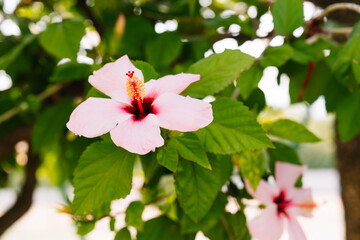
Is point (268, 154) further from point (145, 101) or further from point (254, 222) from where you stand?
point (145, 101)

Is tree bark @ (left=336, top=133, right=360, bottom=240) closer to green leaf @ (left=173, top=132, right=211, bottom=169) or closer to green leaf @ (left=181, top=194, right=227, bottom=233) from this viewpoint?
green leaf @ (left=181, top=194, right=227, bottom=233)

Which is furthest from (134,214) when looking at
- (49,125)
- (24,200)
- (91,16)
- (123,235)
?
(24,200)

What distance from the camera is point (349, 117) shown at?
21.8 inches

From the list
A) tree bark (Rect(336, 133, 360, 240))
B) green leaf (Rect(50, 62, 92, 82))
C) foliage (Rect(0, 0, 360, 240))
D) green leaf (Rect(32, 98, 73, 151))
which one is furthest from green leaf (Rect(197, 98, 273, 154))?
tree bark (Rect(336, 133, 360, 240))

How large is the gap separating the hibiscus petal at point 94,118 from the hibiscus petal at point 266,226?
0.71 ft

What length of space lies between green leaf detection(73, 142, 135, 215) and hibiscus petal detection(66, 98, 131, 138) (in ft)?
0.11

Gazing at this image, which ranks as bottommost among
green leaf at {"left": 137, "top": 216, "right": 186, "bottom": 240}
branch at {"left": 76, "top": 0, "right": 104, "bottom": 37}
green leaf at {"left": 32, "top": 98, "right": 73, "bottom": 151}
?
green leaf at {"left": 32, "top": 98, "right": 73, "bottom": 151}

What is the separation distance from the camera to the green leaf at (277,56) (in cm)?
47

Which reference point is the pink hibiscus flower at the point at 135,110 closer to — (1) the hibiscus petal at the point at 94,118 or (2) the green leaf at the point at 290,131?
(1) the hibiscus petal at the point at 94,118

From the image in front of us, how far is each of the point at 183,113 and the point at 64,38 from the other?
0.34 m

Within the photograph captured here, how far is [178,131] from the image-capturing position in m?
0.32

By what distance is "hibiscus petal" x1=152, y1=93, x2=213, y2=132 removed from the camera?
284 millimetres

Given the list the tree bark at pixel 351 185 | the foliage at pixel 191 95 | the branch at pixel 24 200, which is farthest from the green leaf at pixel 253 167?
the branch at pixel 24 200

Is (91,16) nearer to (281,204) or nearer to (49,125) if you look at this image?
(49,125)
